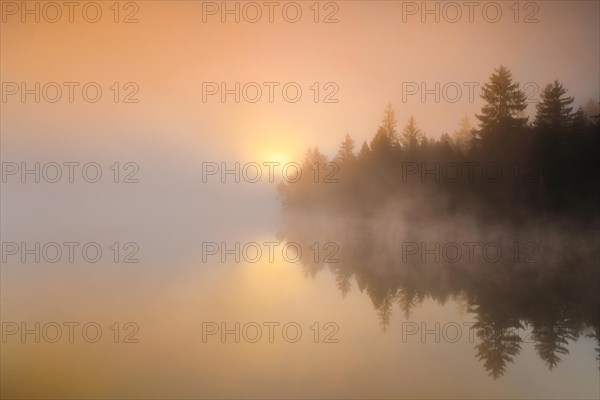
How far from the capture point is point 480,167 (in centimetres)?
188

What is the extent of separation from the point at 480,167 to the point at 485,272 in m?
0.41

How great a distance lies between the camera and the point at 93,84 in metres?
1.90

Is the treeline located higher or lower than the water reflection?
higher

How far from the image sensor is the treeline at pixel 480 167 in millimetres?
1859

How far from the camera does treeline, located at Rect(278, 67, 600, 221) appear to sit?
1859mm

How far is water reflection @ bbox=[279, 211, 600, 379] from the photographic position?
73.0 inches

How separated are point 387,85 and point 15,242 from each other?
5.17ft

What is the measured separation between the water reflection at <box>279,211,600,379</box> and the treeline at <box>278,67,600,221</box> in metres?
0.07

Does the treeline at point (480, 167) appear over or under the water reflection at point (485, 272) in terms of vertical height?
over

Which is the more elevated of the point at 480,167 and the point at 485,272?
the point at 480,167

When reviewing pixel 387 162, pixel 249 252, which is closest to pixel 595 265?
pixel 387 162

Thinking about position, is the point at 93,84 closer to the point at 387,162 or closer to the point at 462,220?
the point at 387,162

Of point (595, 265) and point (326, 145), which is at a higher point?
point (326, 145)

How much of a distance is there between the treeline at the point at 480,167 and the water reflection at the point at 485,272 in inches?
2.9
